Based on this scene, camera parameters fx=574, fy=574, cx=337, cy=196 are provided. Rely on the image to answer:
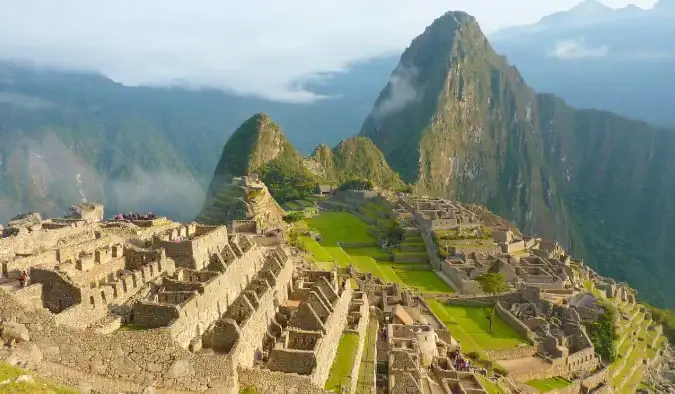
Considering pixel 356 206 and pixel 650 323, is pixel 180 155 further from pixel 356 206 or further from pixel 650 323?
pixel 650 323

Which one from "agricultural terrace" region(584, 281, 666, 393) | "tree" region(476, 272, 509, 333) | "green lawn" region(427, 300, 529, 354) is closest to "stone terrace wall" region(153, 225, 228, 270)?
"green lawn" region(427, 300, 529, 354)

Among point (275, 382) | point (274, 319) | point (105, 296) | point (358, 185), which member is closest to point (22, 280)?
point (105, 296)

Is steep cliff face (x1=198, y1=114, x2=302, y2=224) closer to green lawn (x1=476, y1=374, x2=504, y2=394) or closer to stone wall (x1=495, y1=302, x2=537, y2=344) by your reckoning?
Answer: stone wall (x1=495, y1=302, x2=537, y2=344)

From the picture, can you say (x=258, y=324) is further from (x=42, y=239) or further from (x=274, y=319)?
(x=42, y=239)

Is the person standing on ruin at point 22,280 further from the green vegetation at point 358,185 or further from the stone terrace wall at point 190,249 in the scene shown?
the green vegetation at point 358,185

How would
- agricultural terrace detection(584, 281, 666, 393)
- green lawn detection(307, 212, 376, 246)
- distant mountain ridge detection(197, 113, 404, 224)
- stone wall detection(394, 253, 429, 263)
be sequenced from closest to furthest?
1. agricultural terrace detection(584, 281, 666, 393)
2. stone wall detection(394, 253, 429, 263)
3. green lawn detection(307, 212, 376, 246)
4. distant mountain ridge detection(197, 113, 404, 224)

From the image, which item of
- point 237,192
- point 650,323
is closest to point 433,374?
point 650,323
